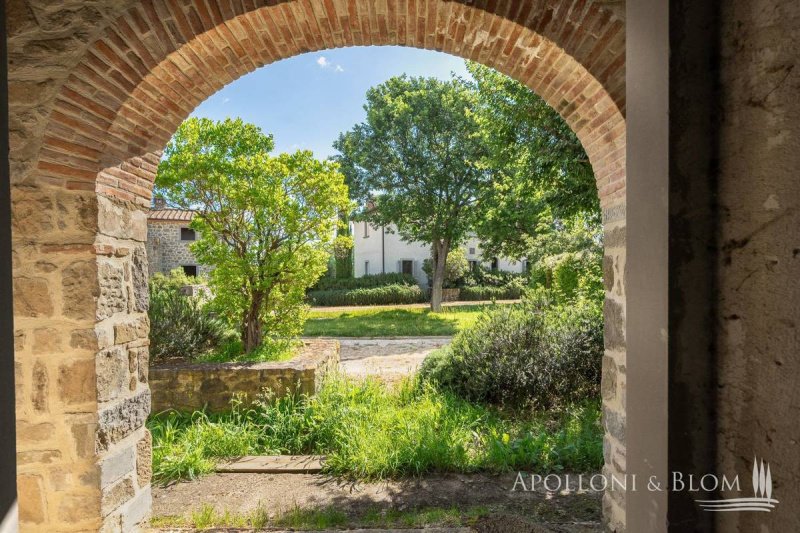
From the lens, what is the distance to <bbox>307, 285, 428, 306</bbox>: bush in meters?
18.5

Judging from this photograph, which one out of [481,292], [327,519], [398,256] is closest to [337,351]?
[327,519]

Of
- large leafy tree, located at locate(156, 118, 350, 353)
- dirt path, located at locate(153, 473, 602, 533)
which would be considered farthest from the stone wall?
dirt path, located at locate(153, 473, 602, 533)

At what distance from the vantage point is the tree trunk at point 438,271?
15.2m

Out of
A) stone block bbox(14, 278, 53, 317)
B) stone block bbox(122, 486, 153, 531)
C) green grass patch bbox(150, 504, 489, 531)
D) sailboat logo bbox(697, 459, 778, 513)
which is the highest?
stone block bbox(14, 278, 53, 317)

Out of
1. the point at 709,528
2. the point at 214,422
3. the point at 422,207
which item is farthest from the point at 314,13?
the point at 422,207

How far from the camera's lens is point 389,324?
12.0 meters

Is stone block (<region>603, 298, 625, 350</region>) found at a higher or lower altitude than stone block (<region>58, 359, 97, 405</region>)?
higher

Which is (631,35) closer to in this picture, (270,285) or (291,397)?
(291,397)

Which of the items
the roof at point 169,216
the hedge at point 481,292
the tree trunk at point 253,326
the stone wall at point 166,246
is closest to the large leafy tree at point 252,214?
the tree trunk at point 253,326

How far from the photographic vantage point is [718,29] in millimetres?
801

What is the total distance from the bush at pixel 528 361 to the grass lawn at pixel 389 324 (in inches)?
135

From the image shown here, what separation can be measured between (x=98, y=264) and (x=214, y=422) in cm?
279

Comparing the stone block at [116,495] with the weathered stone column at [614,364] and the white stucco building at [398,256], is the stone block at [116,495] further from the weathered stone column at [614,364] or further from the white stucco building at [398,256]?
the white stucco building at [398,256]

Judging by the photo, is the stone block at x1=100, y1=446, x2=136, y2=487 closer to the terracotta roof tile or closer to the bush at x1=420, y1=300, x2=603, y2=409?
the bush at x1=420, y1=300, x2=603, y2=409
